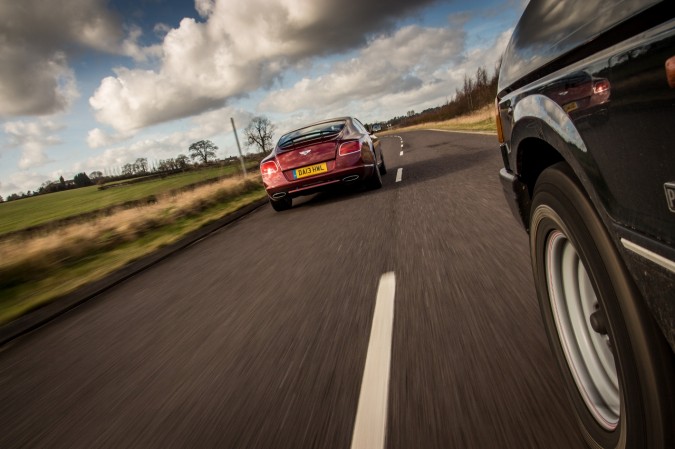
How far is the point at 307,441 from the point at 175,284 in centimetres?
356

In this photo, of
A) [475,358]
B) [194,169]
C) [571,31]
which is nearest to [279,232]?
[475,358]

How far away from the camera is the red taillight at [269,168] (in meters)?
7.96

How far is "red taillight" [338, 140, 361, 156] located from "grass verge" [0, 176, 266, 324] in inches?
136

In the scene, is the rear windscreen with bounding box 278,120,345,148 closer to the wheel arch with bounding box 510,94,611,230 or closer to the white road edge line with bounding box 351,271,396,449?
the white road edge line with bounding box 351,271,396,449

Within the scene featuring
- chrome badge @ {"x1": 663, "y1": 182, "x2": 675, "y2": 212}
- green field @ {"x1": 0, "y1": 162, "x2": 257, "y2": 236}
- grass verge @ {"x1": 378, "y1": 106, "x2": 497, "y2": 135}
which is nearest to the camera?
chrome badge @ {"x1": 663, "y1": 182, "x2": 675, "y2": 212}

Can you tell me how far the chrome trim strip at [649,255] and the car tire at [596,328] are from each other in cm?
12

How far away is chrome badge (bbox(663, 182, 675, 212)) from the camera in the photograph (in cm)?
92

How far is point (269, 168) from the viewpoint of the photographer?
802 centimetres

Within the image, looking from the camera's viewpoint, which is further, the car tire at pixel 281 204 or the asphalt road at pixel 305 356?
the car tire at pixel 281 204

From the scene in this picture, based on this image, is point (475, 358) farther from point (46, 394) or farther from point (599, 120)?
point (46, 394)

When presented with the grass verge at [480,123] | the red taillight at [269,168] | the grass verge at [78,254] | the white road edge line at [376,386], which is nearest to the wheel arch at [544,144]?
the white road edge line at [376,386]

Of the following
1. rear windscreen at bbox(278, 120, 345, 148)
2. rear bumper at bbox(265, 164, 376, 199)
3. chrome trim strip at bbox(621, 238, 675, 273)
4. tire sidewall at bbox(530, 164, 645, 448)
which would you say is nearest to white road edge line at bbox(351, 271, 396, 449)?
tire sidewall at bbox(530, 164, 645, 448)

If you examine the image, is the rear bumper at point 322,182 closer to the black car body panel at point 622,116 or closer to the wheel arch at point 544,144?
the wheel arch at point 544,144

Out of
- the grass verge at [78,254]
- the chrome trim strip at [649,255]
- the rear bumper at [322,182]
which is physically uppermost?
the chrome trim strip at [649,255]
